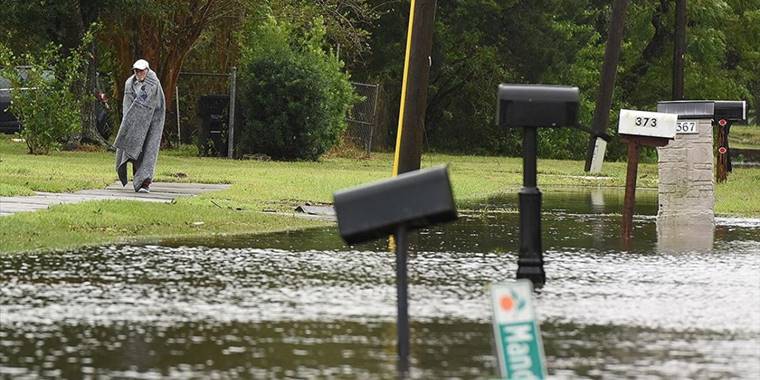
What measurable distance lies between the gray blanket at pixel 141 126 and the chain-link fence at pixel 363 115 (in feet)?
75.7

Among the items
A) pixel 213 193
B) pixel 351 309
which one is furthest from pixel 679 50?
pixel 351 309

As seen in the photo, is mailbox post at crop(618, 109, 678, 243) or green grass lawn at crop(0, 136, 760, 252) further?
mailbox post at crop(618, 109, 678, 243)

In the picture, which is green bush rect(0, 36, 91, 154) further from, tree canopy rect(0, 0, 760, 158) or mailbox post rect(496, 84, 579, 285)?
mailbox post rect(496, 84, 579, 285)

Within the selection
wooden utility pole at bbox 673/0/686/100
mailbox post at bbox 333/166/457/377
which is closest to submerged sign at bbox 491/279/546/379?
mailbox post at bbox 333/166/457/377

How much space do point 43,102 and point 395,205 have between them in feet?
84.4

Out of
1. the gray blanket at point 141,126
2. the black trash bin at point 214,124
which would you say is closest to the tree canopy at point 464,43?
the black trash bin at point 214,124

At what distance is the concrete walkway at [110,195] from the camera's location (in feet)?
57.5

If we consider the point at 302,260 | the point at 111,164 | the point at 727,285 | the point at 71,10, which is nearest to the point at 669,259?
the point at 727,285

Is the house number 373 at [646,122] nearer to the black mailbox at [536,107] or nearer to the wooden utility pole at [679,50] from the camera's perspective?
the black mailbox at [536,107]

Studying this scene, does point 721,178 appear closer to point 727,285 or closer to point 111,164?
point 111,164

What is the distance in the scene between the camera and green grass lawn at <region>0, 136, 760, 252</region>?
15.8 meters

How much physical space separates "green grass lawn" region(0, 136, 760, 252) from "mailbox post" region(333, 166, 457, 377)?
611 centimetres

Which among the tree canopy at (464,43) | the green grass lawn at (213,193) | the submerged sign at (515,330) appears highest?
the tree canopy at (464,43)

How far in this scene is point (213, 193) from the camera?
21.5m
